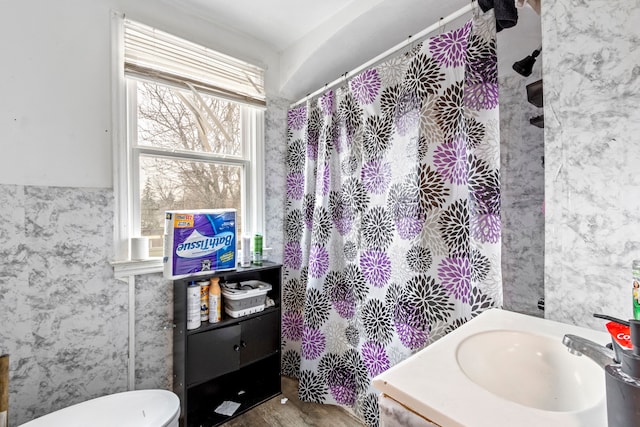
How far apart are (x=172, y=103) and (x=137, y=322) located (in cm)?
128

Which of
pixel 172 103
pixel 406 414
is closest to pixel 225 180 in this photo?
pixel 172 103

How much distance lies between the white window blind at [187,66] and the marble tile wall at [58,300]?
29.7 inches

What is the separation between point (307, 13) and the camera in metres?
1.67

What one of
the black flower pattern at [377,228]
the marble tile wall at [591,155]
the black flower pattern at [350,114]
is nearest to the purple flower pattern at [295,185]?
the black flower pattern at [350,114]

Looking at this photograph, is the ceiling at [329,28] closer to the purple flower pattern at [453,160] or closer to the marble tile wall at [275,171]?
the marble tile wall at [275,171]

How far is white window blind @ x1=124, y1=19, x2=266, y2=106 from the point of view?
1.49 meters

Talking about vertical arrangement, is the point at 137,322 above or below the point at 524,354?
below

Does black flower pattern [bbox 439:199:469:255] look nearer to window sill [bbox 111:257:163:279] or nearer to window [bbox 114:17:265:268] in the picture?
window [bbox 114:17:265:268]

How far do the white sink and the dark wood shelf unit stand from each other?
130cm

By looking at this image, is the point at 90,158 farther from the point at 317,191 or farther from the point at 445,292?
the point at 445,292

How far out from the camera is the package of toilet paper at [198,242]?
4.73 ft

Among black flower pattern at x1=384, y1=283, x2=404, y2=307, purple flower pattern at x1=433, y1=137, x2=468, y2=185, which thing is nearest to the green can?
black flower pattern at x1=384, y1=283, x2=404, y2=307

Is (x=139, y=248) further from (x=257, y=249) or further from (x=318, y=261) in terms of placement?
(x=318, y=261)

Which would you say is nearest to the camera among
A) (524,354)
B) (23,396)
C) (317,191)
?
(524,354)
